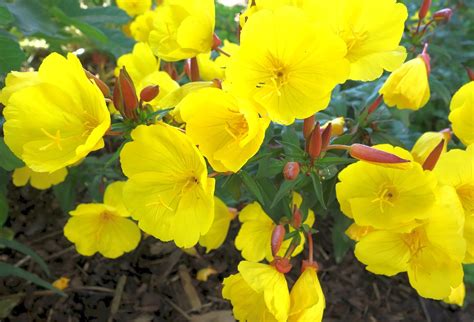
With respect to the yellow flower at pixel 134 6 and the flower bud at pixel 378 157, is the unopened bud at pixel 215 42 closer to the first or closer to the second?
the flower bud at pixel 378 157

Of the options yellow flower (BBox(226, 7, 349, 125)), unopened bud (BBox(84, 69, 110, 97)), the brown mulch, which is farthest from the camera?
the brown mulch

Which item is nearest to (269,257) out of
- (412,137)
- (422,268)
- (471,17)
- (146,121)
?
(422,268)

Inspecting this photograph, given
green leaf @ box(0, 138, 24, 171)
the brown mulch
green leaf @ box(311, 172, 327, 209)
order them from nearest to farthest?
green leaf @ box(311, 172, 327, 209) → green leaf @ box(0, 138, 24, 171) → the brown mulch

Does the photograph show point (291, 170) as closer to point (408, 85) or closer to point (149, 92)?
point (149, 92)

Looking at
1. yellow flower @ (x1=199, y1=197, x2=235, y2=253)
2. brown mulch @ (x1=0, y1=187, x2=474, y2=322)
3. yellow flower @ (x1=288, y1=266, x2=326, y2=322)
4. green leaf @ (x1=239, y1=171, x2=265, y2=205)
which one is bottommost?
brown mulch @ (x1=0, y1=187, x2=474, y2=322)

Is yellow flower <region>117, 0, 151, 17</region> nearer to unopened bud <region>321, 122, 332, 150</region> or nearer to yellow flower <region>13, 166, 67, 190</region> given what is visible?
yellow flower <region>13, 166, 67, 190</region>

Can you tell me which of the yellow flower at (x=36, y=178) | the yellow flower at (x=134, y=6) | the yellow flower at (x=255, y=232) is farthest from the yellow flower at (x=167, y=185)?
the yellow flower at (x=134, y=6)

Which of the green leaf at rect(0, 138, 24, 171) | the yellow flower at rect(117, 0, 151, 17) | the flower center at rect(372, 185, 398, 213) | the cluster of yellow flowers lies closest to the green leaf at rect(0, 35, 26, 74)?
the green leaf at rect(0, 138, 24, 171)
